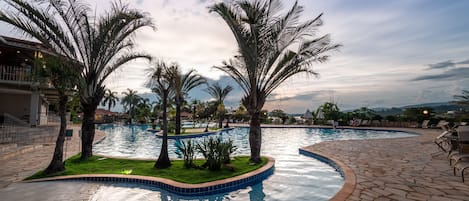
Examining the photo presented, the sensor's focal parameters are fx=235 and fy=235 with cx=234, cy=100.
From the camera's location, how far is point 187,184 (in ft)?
17.5

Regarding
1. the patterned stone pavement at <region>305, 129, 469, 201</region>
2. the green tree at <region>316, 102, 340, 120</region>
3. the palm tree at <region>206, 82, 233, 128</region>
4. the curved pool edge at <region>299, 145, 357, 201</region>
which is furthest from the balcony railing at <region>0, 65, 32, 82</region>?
the green tree at <region>316, 102, 340, 120</region>

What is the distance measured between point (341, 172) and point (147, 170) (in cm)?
549

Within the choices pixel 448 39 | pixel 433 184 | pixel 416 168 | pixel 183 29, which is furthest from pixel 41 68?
pixel 448 39

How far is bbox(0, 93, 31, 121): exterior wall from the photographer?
17.5 m

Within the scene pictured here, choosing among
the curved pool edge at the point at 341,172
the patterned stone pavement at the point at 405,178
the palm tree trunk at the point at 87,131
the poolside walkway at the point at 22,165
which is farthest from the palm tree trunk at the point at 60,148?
the patterned stone pavement at the point at 405,178

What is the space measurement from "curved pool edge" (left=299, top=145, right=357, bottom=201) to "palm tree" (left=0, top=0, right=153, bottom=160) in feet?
25.6

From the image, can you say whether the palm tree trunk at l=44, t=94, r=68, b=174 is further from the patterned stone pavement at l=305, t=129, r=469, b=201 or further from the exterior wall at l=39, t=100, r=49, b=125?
the exterior wall at l=39, t=100, r=49, b=125

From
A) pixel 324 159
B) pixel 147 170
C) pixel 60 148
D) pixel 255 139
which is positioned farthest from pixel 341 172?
pixel 60 148

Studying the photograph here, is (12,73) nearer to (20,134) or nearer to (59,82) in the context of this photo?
(20,134)

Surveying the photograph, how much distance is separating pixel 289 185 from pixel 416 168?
369cm

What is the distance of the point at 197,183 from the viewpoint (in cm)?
544

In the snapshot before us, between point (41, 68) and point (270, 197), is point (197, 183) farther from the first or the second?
point (41, 68)

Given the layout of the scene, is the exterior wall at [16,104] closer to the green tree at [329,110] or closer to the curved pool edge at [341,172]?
the curved pool edge at [341,172]

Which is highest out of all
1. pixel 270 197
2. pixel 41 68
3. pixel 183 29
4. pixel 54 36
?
pixel 183 29
